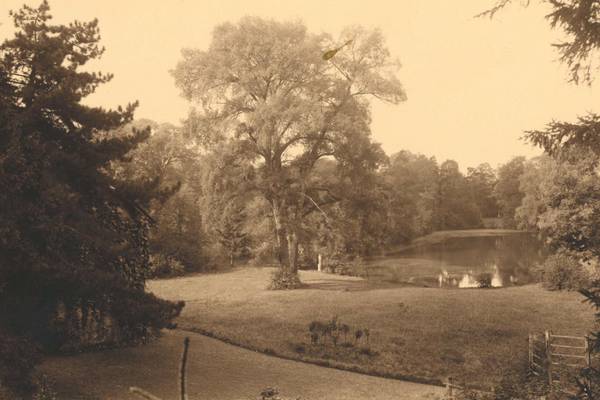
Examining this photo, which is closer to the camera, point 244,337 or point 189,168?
point 244,337

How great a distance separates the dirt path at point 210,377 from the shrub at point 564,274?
58.9ft

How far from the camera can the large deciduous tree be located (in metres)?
25.3

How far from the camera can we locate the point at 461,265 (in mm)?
43469

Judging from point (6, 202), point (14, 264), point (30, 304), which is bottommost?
point (30, 304)

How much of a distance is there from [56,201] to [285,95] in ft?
57.1

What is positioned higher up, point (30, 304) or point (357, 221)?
point (357, 221)

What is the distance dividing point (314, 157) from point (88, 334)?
16.2 m

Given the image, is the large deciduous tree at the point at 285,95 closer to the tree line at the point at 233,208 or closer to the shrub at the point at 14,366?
the tree line at the point at 233,208

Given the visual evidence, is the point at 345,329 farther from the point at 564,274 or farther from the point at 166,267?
the point at 166,267

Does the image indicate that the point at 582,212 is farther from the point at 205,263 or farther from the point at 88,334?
the point at 205,263

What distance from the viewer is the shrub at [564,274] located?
26203mm

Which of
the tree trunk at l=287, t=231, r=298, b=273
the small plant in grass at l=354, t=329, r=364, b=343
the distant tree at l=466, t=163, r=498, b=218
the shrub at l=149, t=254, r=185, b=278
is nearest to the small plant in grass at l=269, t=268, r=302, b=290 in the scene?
the tree trunk at l=287, t=231, r=298, b=273

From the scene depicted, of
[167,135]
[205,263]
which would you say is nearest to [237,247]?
[205,263]

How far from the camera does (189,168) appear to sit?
43.4 metres
